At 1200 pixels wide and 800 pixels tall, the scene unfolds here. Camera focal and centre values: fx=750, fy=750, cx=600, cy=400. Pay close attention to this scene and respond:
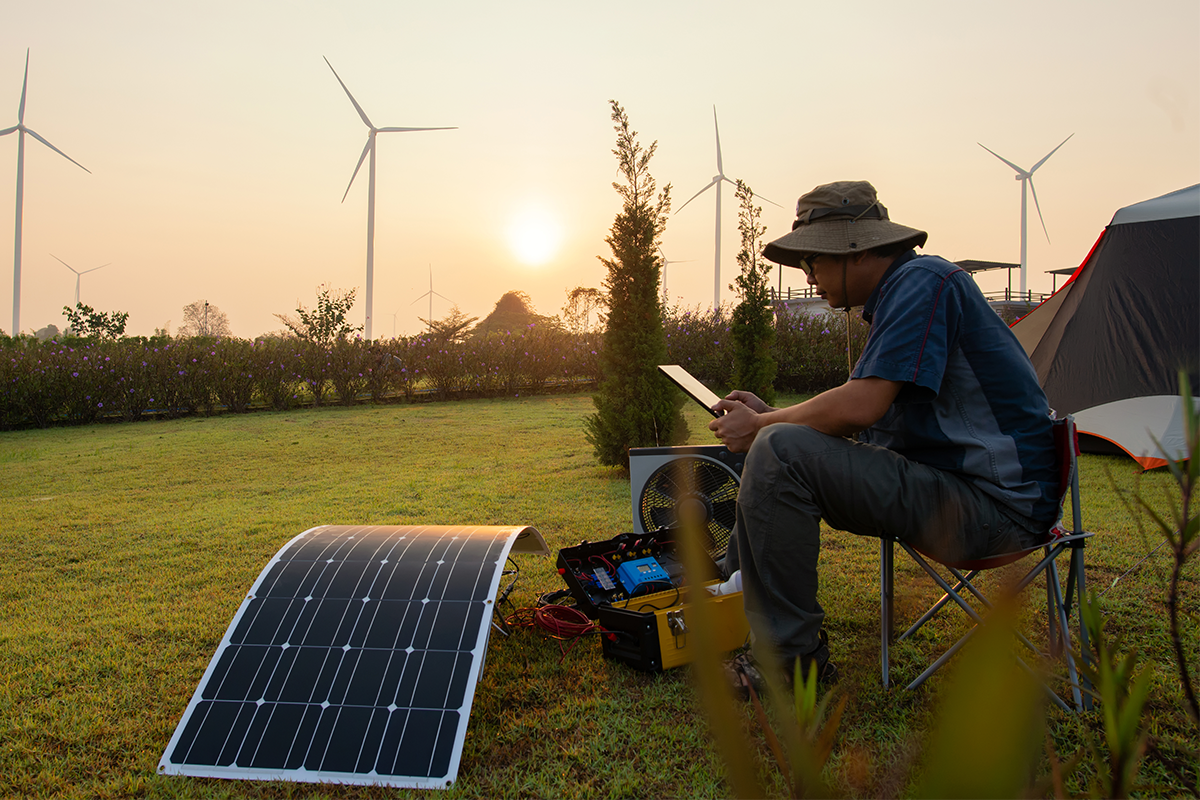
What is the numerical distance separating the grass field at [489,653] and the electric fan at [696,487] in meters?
0.56

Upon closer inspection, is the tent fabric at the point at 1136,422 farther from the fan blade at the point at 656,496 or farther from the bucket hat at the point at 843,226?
the bucket hat at the point at 843,226

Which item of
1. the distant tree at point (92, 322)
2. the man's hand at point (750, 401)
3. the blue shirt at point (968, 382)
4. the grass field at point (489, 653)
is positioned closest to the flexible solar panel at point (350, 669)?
the grass field at point (489, 653)

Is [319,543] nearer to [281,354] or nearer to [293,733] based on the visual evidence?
[293,733]

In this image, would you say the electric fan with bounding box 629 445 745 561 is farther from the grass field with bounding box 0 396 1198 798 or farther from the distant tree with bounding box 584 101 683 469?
the distant tree with bounding box 584 101 683 469

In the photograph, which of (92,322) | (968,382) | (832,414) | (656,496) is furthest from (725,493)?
(92,322)

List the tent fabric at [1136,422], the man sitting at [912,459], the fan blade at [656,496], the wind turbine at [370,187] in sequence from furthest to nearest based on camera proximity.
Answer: the wind turbine at [370,187] < the tent fabric at [1136,422] < the fan blade at [656,496] < the man sitting at [912,459]

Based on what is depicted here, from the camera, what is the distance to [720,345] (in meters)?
13.6

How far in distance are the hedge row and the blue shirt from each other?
889 cm

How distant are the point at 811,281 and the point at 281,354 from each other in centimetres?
1186

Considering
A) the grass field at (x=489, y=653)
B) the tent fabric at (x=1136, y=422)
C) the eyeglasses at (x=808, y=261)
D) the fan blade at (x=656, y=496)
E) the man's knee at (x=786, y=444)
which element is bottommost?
the grass field at (x=489, y=653)

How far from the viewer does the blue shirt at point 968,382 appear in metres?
2.17

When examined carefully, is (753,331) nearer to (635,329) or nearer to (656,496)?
(635,329)

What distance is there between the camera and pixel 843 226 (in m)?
2.56

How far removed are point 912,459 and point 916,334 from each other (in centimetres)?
45
